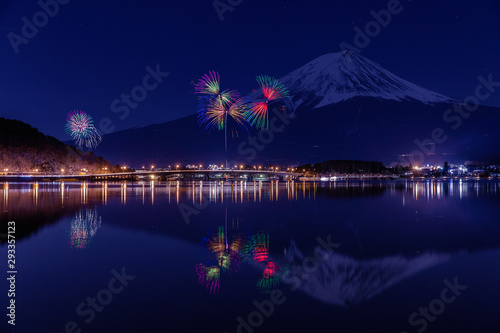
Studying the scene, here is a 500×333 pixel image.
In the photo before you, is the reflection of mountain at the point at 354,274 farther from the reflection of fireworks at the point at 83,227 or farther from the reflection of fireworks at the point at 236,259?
the reflection of fireworks at the point at 83,227

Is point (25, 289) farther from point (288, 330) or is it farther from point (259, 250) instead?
point (259, 250)

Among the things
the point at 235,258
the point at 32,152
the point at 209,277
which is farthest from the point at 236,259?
the point at 32,152

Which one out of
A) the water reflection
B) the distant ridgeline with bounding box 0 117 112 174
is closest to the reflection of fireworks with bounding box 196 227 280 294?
the water reflection

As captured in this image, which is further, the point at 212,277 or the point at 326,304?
the point at 212,277

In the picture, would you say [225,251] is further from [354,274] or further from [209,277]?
[354,274]

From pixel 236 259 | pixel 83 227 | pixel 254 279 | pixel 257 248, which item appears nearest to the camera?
pixel 254 279

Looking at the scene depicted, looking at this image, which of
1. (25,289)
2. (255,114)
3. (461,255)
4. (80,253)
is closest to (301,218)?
(461,255)

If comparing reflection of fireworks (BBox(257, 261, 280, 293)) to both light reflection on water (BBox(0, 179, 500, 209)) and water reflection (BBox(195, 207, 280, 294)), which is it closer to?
water reflection (BBox(195, 207, 280, 294))
